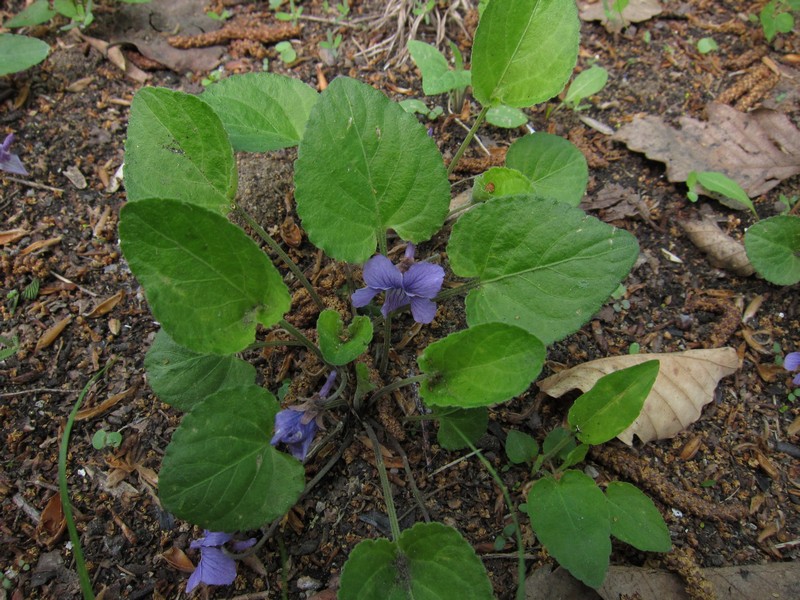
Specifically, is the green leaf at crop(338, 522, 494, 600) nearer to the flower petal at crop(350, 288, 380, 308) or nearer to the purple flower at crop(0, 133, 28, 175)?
the flower petal at crop(350, 288, 380, 308)

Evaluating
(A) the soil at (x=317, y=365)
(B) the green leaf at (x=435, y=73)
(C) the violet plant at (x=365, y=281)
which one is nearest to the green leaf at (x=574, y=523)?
(C) the violet plant at (x=365, y=281)

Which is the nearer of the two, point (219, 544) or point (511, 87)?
point (219, 544)

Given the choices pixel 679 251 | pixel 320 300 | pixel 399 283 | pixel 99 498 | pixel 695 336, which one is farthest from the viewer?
pixel 679 251

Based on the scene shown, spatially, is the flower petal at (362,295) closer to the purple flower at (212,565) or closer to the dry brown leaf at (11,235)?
the purple flower at (212,565)

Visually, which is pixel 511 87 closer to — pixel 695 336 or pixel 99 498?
pixel 695 336

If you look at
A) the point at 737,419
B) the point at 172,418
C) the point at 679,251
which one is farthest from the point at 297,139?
the point at 737,419


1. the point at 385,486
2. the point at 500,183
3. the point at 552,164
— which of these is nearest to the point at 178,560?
the point at 385,486

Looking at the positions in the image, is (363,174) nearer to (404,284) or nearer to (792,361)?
(404,284)
